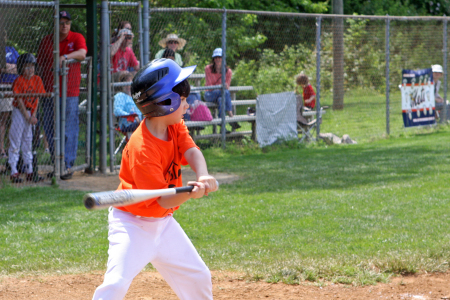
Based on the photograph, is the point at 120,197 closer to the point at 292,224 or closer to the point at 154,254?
the point at 154,254

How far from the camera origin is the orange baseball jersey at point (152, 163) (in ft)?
9.50

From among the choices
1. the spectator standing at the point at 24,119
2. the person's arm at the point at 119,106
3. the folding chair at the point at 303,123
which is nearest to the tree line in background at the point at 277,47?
the folding chair at the point at 303,123

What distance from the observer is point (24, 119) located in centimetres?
796

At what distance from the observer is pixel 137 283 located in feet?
14.4

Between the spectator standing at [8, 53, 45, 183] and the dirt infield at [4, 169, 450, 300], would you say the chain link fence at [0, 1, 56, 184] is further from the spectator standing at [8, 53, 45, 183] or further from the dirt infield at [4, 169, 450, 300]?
the dirt infield at [4, 169, 450, 300]

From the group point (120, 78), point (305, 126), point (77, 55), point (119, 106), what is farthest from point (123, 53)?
point (305, 126)

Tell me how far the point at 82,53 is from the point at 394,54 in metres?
11.1

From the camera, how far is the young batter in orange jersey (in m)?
2.87

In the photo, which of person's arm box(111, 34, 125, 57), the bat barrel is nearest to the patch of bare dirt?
the bat barrel

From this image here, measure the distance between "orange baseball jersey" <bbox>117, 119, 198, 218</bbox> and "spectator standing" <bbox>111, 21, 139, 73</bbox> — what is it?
6.60m

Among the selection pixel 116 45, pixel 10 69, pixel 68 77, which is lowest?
pixel 68 77

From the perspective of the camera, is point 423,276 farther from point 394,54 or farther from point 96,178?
point 394,54

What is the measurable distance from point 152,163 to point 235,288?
1703 millimetres

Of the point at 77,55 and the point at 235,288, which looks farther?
the point at 77,55
